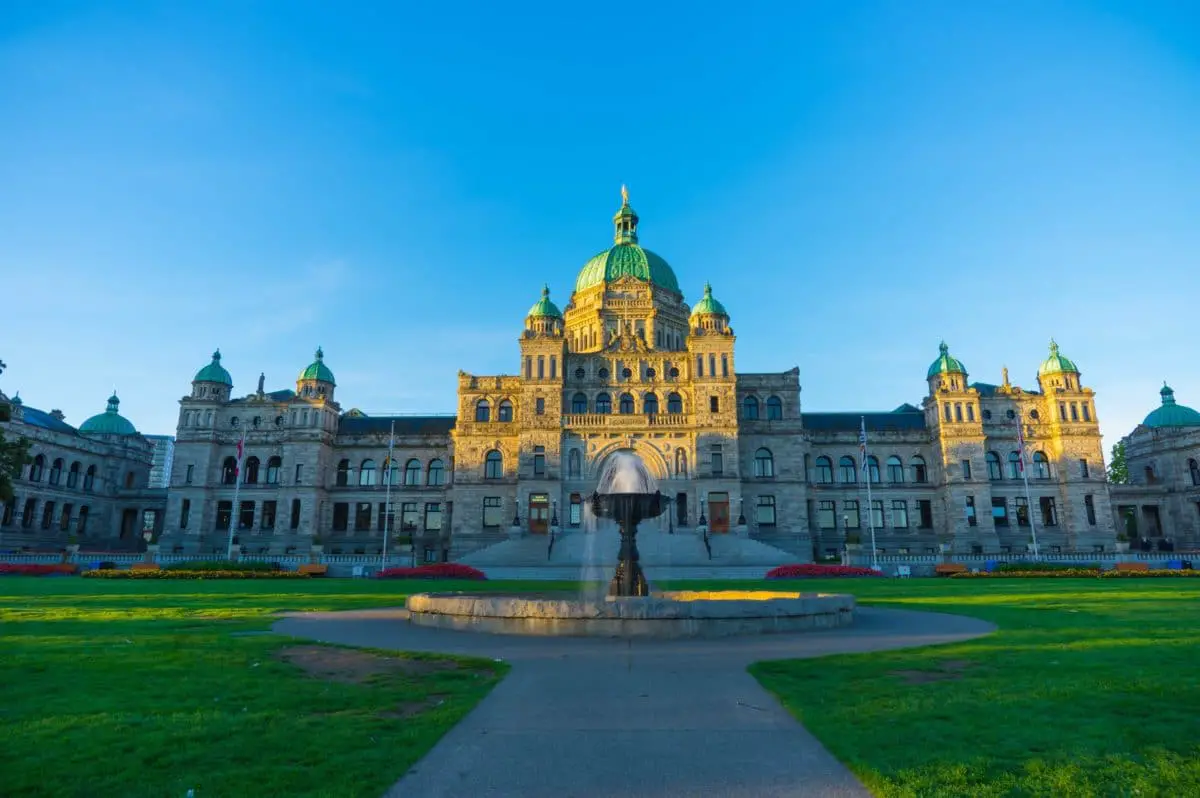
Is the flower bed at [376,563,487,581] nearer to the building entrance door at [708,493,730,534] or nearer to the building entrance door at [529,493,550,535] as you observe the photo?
the building entrance door at [529,493,550,535]

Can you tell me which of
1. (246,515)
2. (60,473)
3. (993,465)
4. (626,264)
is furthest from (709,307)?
(60,473)

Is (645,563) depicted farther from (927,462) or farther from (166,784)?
(166,784)

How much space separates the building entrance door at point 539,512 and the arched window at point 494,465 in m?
6.00

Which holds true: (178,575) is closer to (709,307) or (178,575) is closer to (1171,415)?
(709,307)

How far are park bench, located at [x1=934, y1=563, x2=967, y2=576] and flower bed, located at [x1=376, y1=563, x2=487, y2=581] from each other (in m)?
28.2

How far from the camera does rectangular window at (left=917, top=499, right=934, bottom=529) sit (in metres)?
62.8

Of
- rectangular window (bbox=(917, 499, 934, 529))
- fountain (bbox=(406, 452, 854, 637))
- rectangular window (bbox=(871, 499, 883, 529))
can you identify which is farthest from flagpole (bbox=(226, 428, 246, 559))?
rectangular window (bbox=(917, 499, 934, 529))

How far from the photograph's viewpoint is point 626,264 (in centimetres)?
6938

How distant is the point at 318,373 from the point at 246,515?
48.0 feet

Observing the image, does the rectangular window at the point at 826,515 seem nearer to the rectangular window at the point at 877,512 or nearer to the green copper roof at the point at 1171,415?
the rectangular window at the point at 877,512

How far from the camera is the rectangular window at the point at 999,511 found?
6159 cm

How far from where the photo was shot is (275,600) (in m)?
24.3

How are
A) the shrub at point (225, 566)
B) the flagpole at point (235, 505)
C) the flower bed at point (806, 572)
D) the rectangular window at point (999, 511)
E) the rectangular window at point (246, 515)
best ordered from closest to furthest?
1. the flower bed at point (806, 572)
2. the shrub at point (225, 566)
3. the flagpole at point (235, 505)
4. the rectangular window at point (999, 511)
5. the rectangular window at point (246, 515)

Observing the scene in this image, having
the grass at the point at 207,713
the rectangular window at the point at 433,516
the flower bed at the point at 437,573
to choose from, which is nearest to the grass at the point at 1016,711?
the grass at the point at 207,713
